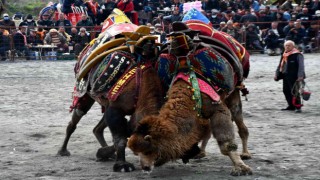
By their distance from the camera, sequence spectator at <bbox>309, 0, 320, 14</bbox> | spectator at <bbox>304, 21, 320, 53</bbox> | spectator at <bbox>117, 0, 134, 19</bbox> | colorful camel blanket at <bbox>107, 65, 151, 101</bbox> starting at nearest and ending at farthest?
colorful camel blanket at <bbox>107, 65, 151, 101</bbox>
spectator at <bbox>304, 21, 320, 53</bbox>
spectator at <bbox>117, 0, 134, 19</bbox>
spectator at <bbox>309, 0, 320, 14</bbox>

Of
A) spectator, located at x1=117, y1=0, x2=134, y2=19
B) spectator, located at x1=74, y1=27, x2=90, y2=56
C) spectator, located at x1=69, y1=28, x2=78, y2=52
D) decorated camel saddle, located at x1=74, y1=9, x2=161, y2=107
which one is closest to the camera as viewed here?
decorated camel saddle, located at x1=74, y1=9, x2=161, y2=107

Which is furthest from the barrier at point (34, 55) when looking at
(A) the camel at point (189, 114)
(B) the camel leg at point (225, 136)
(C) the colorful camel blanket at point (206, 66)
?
(B) the camel leg at point (225, 136)

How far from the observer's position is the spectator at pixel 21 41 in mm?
26409

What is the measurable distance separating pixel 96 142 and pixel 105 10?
18.6 meters

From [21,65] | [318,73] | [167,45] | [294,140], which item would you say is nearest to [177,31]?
[167,45]

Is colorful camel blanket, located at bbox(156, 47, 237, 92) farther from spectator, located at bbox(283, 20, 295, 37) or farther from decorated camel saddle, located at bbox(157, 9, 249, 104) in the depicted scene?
spectator, located at bbox(283, 20, 295, 37)

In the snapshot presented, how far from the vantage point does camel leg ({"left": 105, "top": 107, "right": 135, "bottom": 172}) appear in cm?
823

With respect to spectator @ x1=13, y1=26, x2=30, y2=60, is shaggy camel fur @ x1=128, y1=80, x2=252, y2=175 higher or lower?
higher

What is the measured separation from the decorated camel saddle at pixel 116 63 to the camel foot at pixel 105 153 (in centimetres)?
75

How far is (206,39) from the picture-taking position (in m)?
8.70

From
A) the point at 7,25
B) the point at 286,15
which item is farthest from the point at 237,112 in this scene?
the point at 286,15

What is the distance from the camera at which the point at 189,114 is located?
7.56m

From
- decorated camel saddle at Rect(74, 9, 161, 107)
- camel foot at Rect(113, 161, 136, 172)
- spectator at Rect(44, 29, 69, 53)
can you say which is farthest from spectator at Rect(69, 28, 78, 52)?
camel foot at Rect(113, 161, 136, 172)

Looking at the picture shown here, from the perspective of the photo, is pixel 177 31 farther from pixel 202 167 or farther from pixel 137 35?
pixel 202 167
